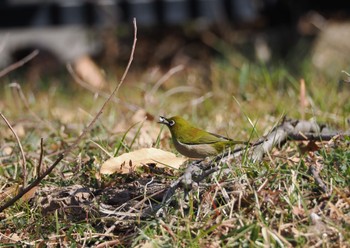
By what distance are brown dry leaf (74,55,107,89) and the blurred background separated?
0.05 metres

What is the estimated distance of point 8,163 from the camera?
4.12m

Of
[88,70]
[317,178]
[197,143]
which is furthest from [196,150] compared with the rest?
[88,70]

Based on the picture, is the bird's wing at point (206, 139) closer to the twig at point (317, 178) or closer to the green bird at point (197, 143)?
the green bird at point (197, 143)

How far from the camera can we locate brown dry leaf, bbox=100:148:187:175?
11.4 ft

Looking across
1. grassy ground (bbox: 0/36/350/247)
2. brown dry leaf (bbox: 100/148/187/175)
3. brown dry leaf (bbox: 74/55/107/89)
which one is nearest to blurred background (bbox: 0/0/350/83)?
brown dry leaf (bbox: 74/55/107/89)

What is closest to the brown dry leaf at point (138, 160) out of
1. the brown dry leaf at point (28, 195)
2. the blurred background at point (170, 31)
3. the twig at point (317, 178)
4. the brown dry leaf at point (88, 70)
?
the brown dry leaf at point (28, 195)

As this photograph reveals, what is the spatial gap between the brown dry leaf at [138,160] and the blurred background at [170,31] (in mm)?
5403

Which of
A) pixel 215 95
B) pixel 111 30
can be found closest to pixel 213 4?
pixel 111 30

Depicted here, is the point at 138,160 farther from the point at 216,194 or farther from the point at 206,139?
the point at 216,194

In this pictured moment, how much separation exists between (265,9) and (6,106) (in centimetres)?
511

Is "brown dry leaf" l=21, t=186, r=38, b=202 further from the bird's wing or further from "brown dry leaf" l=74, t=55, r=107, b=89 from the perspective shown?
"brown dry leaf" l=74, t=55, r=107, b=89

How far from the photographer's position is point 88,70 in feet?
30.6

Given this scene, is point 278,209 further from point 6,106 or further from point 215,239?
point 6,106

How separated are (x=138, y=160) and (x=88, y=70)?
590cm
